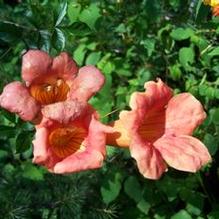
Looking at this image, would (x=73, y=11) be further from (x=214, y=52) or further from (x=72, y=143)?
(x=72, y=143)

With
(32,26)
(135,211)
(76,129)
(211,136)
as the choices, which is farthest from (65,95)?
(135,211)

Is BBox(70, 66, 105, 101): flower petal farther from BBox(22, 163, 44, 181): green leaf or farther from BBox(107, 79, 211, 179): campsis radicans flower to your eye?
BBox(22, 163, 44, 181): green leaf

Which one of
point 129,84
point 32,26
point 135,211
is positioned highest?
point 32,26

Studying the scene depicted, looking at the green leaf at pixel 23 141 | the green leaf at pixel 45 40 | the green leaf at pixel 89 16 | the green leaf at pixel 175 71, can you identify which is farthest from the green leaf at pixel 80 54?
the green leaf at pixel 23 141

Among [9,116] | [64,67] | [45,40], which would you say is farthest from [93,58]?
[64,67]

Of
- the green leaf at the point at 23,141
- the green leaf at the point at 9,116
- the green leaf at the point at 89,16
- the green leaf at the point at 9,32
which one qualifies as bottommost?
the green leaf at the point at 89,16

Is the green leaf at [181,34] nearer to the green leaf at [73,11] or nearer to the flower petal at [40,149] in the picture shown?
the green leaf at [73,11]

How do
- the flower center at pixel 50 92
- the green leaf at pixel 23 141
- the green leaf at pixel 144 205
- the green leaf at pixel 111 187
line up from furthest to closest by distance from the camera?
the green leaf at pixel 144 205
the green leaf at pixel 111 187
the green leaf at pixel 23 141
the flower center at pixel 50 92

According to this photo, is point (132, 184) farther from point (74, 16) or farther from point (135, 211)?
point (74, 16)
